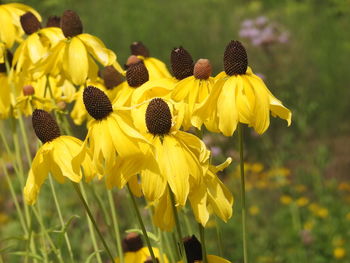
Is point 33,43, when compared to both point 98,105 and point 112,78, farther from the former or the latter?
point 98,105

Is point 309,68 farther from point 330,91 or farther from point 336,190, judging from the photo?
point 336,190

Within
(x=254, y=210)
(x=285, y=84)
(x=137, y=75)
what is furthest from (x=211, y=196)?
(x=254, y=210)

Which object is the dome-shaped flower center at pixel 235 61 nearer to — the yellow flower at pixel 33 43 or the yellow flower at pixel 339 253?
the yellow flower at pixel 33 43

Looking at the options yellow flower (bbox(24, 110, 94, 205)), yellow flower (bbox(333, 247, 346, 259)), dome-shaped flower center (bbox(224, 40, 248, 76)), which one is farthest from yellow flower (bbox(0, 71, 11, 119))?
yellow flower (bbox(333, 247, 346, 259))

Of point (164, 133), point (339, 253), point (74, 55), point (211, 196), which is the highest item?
point (74, 55)

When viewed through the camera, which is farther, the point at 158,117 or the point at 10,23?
the point at 10,23

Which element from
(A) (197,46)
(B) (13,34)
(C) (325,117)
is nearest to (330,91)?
(C) (325,117)
